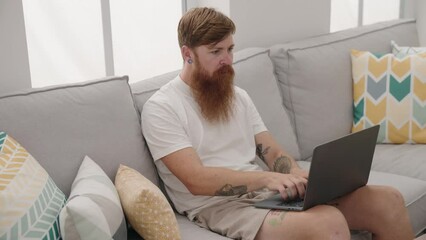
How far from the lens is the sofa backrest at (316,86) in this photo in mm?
2709

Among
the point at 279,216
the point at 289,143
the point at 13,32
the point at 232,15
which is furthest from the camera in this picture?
the point at 232,15

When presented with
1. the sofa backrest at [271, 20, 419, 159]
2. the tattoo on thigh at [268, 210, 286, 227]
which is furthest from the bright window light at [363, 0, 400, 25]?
the tattoo on thigh at [268, 210, 286, 227]

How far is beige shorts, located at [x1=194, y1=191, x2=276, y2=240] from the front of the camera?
187 centimetres

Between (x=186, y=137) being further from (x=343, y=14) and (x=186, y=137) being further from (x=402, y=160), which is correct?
(x=343, y=14)

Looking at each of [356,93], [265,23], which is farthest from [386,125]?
[265,23]

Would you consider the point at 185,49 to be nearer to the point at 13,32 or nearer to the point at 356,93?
the point at 13,32

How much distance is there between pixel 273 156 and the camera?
7.38ft

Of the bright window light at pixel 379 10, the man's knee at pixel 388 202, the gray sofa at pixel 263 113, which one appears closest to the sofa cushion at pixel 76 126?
the gray sofa at pixel 263 113

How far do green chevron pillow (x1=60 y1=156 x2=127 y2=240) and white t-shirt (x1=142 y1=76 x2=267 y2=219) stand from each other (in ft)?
0.86

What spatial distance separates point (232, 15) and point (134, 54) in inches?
18.7

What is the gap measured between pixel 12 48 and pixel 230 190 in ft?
2.82

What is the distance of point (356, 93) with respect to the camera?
2.86m

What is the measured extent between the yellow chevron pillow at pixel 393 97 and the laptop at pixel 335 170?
83 centimetres

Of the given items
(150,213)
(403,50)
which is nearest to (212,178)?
(150,213)
